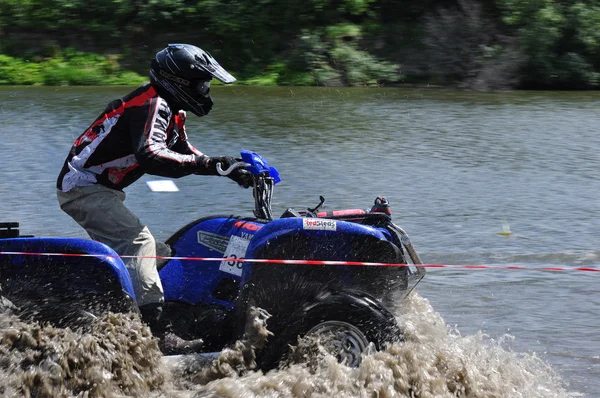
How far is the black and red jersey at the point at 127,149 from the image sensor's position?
17.1ft

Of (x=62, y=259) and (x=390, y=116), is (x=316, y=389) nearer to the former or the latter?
(x=62, y=259)

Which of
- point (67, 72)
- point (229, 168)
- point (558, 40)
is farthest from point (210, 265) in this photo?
point (558, 40)

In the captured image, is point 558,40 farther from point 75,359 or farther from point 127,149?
point 75,359

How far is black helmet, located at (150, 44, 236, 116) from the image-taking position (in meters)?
5.34

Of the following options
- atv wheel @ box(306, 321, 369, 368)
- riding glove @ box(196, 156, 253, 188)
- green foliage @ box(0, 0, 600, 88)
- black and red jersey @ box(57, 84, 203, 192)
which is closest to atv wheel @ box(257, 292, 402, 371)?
atv wheel @ box(306, 321, 369, 368)

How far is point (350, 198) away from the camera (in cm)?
1078

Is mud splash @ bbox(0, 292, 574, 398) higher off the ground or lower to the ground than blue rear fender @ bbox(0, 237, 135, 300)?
lower

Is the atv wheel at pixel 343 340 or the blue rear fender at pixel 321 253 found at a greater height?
the blue rear fender at pixel 321 253

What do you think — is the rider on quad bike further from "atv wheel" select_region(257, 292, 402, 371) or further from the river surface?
the river surface

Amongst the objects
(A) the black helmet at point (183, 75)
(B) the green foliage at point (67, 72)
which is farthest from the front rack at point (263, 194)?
(B) the green foliage at point (67, 72)

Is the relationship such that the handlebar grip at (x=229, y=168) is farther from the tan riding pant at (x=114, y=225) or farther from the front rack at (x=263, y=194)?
the tan riding pant at (x=114, y=225)

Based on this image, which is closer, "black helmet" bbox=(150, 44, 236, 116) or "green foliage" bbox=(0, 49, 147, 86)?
"black helmet" bbox=(150, 44, 236, 116)

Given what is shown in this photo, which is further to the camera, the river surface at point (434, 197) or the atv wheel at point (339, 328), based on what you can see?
the river surface at point (434, 197)

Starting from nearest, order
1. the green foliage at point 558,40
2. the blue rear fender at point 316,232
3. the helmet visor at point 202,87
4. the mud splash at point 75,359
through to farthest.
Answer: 1. the mud splash at point 75,359
2. the blue rear fender at point 316,232
3. the helmet visor at point 202,87
4. the green foliage at point 558,40
